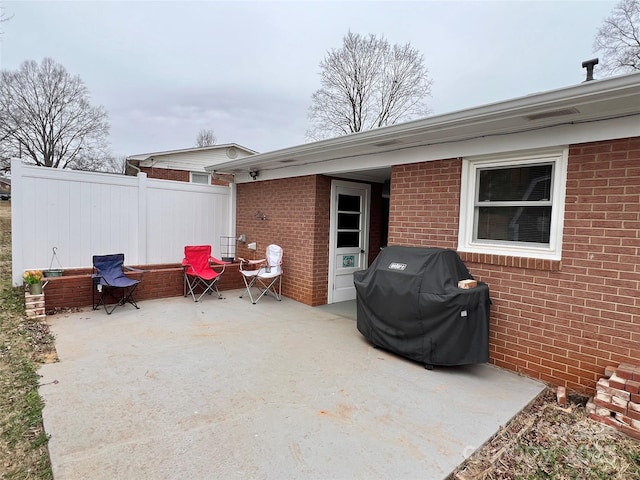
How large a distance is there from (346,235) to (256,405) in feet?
13.6

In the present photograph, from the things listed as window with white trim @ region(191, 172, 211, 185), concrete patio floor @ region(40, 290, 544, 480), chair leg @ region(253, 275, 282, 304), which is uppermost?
window with white trim @ region(191, 172, 211, 185)

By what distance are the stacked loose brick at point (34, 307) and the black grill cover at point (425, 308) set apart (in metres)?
4.33

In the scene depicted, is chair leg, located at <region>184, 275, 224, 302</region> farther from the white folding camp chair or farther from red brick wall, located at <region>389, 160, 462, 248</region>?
red brick wall, located at <region>389, 160, 462, 248</region>

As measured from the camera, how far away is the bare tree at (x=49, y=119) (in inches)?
767

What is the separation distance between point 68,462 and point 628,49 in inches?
646

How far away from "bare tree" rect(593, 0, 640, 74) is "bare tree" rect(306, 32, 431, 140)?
748cm

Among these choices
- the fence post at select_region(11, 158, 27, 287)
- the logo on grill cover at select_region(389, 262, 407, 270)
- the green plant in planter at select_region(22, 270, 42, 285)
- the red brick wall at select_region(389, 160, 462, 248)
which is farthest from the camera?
the fence post at select_region(11, 158, 27, 287)

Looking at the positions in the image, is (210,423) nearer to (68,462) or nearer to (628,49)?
(68,462)

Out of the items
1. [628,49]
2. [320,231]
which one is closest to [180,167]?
[320,231]

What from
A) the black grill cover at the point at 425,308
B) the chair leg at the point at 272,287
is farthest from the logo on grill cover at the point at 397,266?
the chair leg at the point at 272,287

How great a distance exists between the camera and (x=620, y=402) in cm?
260

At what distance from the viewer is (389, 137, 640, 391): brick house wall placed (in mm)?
2914

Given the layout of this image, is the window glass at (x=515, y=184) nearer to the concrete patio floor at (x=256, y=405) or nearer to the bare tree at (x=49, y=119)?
the concrete patio floor at (x=256, y=405)

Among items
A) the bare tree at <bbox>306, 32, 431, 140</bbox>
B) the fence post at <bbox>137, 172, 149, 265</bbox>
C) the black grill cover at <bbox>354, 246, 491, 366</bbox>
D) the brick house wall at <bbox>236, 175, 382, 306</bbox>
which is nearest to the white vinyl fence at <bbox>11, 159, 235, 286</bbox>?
the fence post at <bbox>137, 172, 149, 265</bbox>
